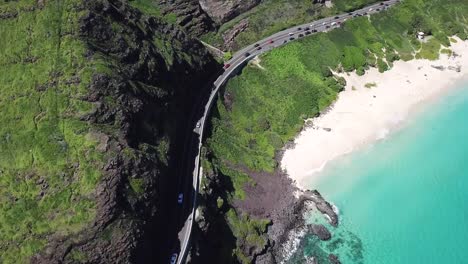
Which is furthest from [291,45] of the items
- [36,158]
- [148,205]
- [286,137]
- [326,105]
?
[36,158]

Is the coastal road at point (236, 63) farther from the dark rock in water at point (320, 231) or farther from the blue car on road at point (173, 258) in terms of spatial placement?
the dark rock in water at point (320, 231)

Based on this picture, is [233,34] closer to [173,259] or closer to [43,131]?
[43,131]

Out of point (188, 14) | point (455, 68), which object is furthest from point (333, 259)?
point (455, 68)

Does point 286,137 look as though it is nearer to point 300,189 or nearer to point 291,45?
point 300,189

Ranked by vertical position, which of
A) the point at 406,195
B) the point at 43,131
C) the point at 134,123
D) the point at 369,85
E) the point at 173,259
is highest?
the point at 43,131

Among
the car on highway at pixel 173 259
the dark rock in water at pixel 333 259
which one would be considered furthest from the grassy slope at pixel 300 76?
the dark rock in water at pixel 333 259

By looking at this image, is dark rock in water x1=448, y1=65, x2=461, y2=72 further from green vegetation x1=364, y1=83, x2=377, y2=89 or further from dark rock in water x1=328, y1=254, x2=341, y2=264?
dark rock in water x1=328, y1=254, x2=341, y2=264
